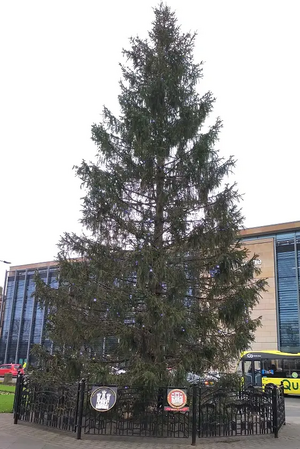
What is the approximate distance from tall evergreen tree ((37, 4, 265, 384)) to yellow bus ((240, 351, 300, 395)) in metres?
17.2

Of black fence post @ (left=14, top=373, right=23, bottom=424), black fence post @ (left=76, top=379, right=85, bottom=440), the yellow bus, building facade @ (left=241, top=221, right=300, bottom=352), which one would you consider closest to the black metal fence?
black fence post @ (left=76, top=379, right=85, bottom=440)

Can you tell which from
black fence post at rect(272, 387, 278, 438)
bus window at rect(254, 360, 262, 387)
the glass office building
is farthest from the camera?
the glass office building

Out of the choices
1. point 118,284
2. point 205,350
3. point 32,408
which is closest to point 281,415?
point 205,350

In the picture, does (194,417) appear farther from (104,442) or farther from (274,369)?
(274,369)

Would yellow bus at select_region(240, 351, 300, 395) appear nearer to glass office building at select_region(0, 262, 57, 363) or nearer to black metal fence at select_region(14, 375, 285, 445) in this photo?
black metal fence at select_region(14, 375, 285, 445)

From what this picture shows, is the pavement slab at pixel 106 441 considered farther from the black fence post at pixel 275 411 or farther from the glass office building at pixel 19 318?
the glass office building at pixel 19 318

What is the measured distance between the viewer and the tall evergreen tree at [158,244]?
10.6 meters

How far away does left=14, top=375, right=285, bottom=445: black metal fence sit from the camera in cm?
922

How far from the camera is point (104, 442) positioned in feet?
28.8

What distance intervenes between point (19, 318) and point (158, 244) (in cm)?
5136

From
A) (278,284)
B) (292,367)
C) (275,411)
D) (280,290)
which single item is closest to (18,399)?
(275,411)

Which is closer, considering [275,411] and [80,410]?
[80,410]

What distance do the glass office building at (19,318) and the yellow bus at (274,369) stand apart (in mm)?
33538

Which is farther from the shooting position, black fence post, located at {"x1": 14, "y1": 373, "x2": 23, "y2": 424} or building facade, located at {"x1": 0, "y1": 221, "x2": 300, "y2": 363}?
building facade, located at {"x1": 0, "y1": 221, "x2": 300, "y2": 363}
